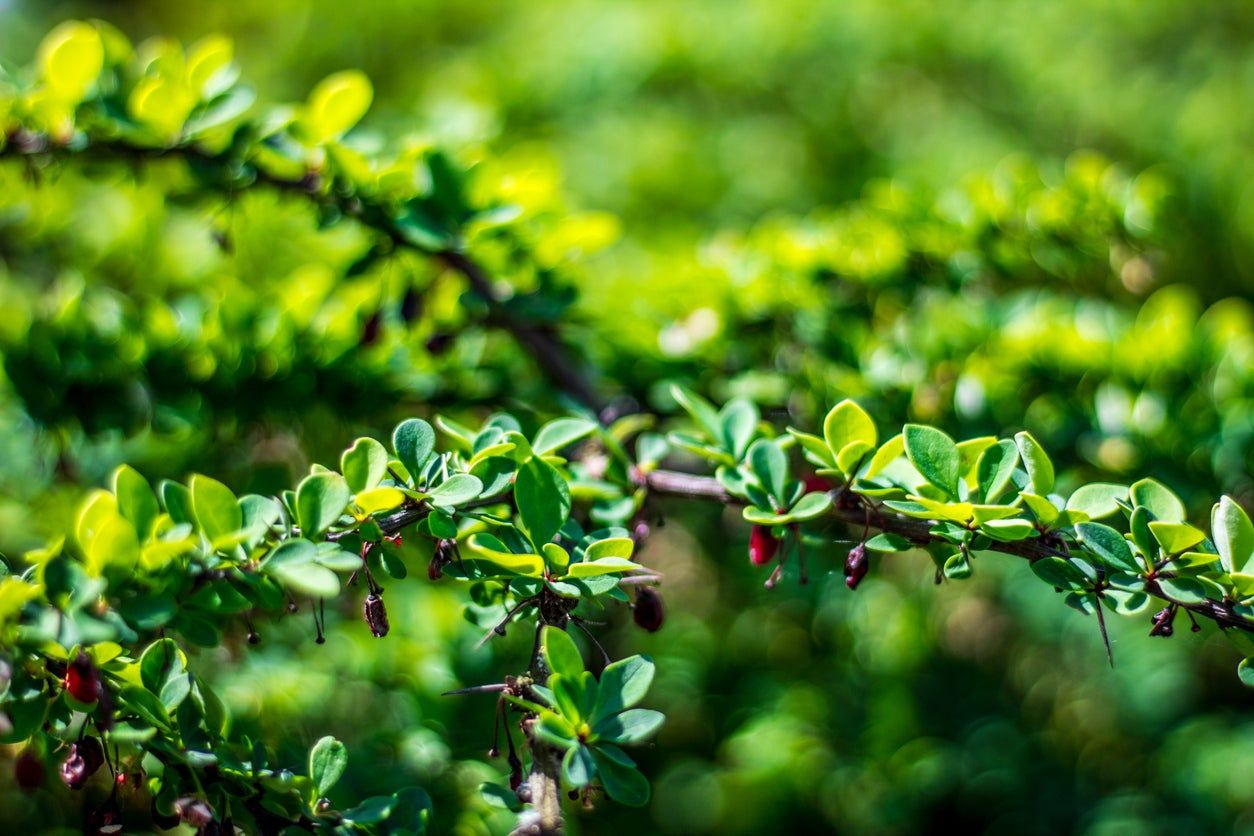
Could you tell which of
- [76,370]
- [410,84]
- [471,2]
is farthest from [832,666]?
[471,2]

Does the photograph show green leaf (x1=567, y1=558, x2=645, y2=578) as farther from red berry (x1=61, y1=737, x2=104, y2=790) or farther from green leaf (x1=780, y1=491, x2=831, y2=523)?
red berry (x1=61, y1=737, x2=104, y2=790)

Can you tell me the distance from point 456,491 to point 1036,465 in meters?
0.39

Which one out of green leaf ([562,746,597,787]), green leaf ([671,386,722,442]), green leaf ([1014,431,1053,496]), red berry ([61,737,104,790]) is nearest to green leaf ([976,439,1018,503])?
green leaf ([1014,431,1053,496])

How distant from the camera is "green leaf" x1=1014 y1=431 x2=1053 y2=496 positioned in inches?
26.6

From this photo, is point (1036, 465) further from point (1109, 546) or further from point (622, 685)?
point (622, 685)

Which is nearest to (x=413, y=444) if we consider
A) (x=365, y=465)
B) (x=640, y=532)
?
(x=365, y=465)

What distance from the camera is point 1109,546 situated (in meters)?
0.65

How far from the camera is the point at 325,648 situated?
139cm

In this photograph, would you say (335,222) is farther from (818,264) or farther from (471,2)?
(471,2)

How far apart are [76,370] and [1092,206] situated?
1.22m

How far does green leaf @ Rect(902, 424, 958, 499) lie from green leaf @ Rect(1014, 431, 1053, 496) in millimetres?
45

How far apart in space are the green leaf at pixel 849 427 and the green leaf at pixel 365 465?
311 millimetres

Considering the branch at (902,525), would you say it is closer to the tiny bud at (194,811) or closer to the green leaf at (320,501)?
the green leaf at (320,501)

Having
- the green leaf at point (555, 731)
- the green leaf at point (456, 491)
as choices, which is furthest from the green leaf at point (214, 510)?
the green leaf at point (555, 731)
